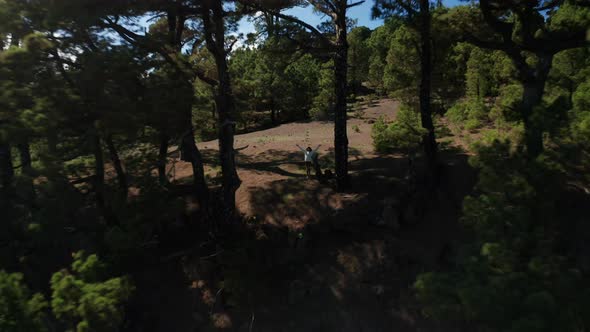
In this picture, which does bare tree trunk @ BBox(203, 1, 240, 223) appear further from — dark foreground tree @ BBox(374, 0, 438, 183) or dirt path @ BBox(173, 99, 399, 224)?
dark foreground tree @ BBox(374, 0, 438, 183)

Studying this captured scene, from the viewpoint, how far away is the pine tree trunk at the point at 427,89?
9641mm

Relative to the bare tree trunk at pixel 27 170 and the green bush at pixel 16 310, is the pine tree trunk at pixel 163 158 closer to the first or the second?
the bare tree trunk at pixel 27 170

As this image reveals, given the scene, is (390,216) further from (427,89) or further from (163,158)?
(163,158)

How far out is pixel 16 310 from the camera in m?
5.22

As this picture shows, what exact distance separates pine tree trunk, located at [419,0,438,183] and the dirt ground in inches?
30.2

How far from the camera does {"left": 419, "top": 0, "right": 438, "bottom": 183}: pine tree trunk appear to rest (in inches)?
380

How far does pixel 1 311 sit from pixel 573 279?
7967 mm

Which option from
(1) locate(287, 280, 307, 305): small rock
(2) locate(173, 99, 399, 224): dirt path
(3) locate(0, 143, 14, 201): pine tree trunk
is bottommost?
(1) locate(287, 280, 307, 305): small rock

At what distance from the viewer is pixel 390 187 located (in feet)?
36.0

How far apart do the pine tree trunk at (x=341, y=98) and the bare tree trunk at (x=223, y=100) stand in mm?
3271

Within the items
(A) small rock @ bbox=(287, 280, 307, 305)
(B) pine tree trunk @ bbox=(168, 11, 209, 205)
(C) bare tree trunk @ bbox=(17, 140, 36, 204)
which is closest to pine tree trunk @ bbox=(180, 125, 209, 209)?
(B) pine tree trunk @ bbox=(168, 11, 209, 205)

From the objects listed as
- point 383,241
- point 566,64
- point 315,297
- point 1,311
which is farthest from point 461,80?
point 1,311

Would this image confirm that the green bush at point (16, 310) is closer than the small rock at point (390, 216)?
Yes

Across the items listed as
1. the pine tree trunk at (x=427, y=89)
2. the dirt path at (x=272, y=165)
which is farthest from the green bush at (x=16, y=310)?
the pine tree trunk at (x=427, y=89)
